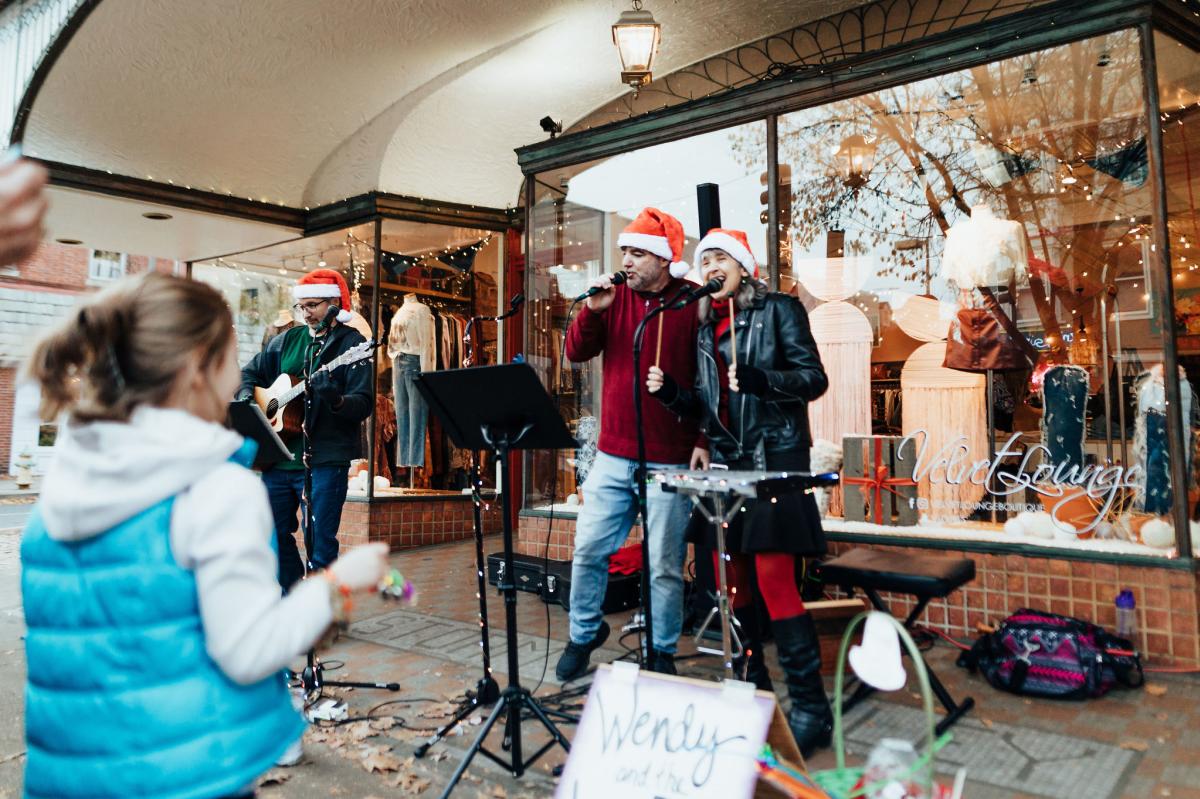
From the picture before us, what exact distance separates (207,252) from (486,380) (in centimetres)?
879

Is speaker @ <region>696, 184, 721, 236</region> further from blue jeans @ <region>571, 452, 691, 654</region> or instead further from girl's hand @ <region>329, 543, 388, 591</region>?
girl's hand @ <region>329, 543, 388, 591</region>

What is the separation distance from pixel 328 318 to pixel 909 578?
3.03 metres

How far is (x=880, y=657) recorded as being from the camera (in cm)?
182

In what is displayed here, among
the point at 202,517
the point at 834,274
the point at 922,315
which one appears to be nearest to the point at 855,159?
the point at 834,274

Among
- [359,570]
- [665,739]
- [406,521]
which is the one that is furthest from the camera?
[406,521]

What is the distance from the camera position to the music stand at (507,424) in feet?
9.66

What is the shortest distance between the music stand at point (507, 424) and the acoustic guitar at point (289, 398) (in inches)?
53.9

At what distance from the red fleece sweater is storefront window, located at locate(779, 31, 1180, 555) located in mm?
2073

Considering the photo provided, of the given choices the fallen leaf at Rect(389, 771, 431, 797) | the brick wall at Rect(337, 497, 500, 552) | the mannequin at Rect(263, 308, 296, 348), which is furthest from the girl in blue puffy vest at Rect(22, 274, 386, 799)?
the mannequin at Rect(263, 308, 296, 348)

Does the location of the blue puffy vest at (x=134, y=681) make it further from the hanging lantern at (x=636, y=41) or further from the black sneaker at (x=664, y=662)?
the hanging lantern at (x=636, y=41)

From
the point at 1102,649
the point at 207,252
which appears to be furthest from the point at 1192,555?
the point at 207,252

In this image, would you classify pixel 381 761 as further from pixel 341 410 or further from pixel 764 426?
pixel 764 426

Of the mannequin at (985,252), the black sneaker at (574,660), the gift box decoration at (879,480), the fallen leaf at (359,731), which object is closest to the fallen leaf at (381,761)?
the fallen leaf at (359,731)

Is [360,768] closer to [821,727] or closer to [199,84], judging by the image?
[821,727]
